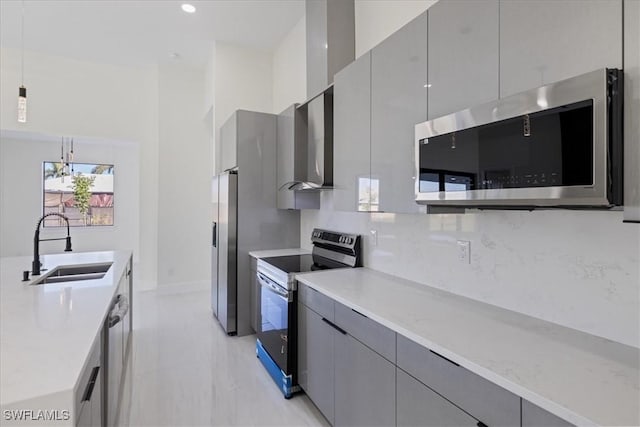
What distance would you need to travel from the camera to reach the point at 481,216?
1.70 meters

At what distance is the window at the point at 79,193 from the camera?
6594 millimetres

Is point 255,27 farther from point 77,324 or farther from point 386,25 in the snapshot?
point 77,324

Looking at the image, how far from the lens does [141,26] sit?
13.3ft

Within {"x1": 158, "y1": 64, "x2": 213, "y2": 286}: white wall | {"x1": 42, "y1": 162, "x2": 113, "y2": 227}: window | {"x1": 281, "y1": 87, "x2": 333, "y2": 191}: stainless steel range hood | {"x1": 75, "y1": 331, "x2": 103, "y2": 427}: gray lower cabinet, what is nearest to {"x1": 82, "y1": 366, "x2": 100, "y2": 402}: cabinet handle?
{"x1": 75, "y1": 331, "x2": 103, "y2": 427}: gray lower cabinet

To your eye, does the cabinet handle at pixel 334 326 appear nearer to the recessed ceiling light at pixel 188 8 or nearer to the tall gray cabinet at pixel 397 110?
the tall gray cabinet at pixel 397 110

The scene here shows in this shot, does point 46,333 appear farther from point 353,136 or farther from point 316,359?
point 353,136

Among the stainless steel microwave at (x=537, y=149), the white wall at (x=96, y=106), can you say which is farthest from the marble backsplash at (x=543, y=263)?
the white wall at (x=96, y=106)

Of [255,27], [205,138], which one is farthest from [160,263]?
[255,27]

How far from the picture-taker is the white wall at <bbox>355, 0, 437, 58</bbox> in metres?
2.25

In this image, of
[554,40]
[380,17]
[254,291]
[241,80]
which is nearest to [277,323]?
[254,291]

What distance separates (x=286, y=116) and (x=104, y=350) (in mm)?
2538

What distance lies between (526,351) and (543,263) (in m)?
0.45

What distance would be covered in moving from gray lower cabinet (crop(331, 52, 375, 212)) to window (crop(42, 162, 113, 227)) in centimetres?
663

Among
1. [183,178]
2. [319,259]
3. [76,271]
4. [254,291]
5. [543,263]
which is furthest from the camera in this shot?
[183,178]
